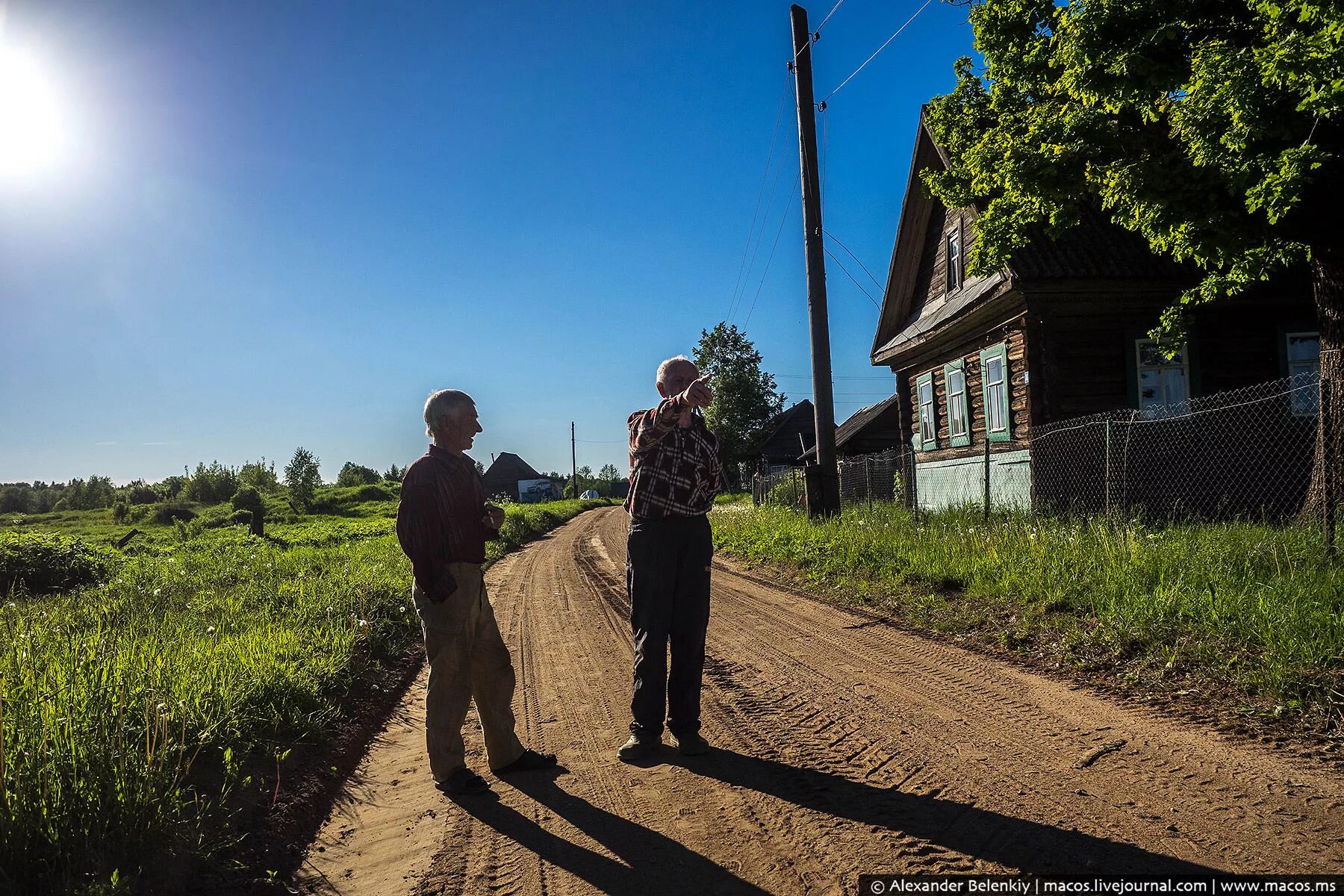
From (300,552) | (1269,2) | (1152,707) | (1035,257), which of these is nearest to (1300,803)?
(1152,707)

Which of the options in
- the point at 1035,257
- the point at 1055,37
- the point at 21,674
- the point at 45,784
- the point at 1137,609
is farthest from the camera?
the point at 1035,257

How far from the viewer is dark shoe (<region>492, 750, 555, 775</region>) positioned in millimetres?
3766

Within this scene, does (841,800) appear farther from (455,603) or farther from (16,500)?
(16,500)

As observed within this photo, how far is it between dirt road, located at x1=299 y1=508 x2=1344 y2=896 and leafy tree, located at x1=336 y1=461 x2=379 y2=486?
208 feet

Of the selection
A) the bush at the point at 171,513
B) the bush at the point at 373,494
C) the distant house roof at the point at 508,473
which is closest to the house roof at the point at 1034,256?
the bush at the point at 171,513

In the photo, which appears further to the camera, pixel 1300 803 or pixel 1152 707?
pixel 1152 707

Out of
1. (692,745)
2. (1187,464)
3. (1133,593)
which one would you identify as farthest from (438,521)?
(1187,464)

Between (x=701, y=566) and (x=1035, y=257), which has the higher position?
(x=1035, y=257)

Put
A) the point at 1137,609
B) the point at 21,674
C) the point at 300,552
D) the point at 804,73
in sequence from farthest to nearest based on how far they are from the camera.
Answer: the point at 300,552 < the point at 804,73 < the point at 1137,609 < the point at 21,674

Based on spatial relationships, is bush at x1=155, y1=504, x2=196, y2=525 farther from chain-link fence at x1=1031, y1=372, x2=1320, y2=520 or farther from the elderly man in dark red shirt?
the elderly man in dark red shirt

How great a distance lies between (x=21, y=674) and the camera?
3.84 meters

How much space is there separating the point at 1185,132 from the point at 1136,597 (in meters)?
5.32

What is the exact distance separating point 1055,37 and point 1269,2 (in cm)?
278

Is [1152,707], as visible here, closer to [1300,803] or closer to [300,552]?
[1300,803]
